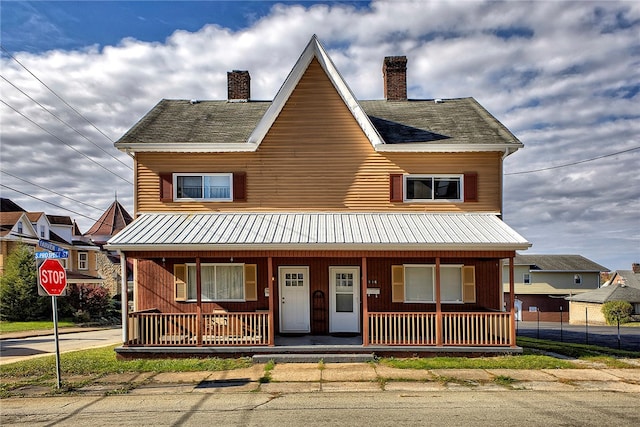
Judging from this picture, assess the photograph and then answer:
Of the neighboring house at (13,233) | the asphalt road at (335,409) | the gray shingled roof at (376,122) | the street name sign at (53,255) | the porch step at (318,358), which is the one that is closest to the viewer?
the asphalt road at (335,409)

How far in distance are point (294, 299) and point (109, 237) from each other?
41712 mm

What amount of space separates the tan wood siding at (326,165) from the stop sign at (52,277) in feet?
18.0

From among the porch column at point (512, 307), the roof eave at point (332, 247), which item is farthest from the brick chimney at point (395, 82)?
the porch column at point (512, 307)

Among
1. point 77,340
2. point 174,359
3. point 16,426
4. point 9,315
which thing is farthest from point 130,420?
point 9,315

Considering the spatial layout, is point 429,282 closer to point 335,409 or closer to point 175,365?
point 335,409

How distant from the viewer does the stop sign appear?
425 inches

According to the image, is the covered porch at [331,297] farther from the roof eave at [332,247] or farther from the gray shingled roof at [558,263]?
the gray shingled roof at [558,263]

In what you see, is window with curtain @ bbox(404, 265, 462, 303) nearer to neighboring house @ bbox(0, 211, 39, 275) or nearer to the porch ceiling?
the porch ceiling

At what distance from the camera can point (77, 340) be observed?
22219 mm

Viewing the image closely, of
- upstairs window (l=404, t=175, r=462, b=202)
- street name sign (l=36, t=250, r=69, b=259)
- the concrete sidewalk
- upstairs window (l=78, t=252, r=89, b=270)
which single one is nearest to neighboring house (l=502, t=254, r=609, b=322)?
upstairs window (l=404, t=175, r=462, b=202)

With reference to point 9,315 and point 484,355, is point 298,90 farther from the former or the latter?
point 9,315

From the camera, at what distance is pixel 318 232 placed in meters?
14.5

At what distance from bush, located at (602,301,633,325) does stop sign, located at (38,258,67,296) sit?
4138 cm

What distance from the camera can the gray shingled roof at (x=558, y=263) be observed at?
2063 inches
